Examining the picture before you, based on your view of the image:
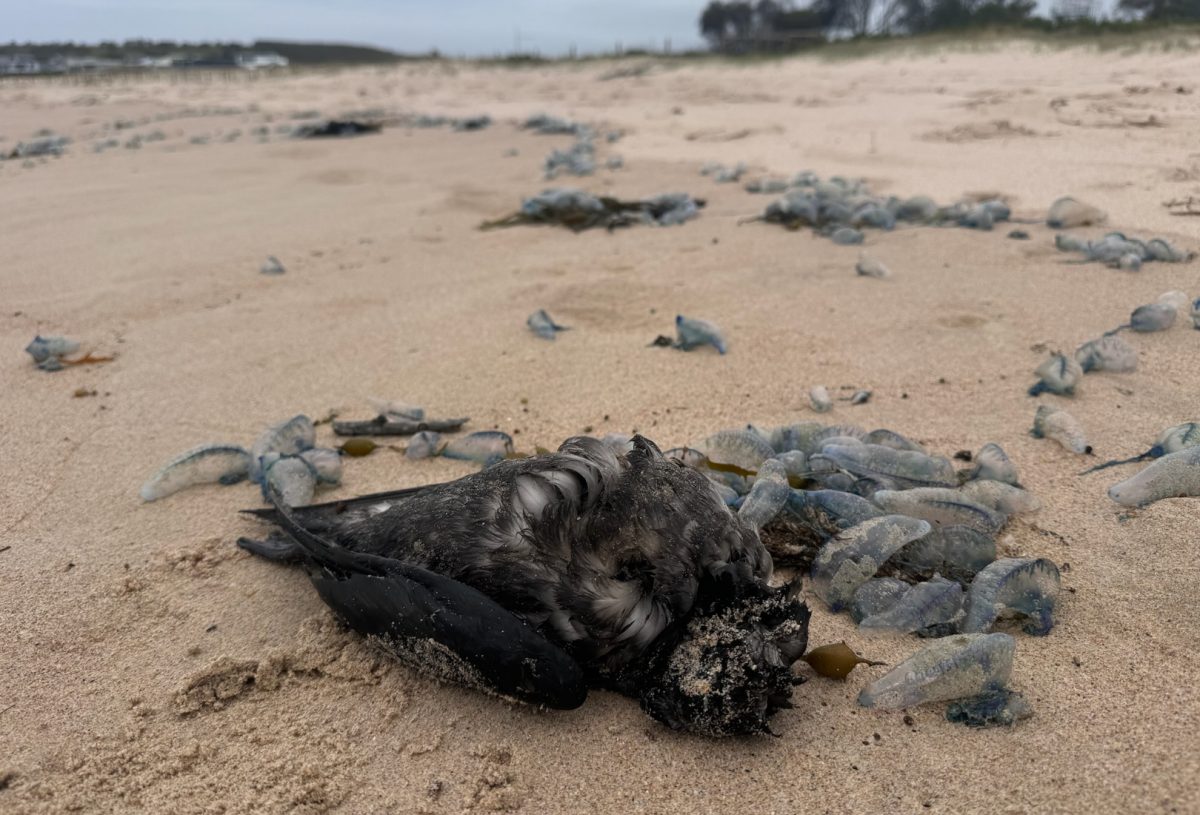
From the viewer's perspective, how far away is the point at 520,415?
3.38 metres

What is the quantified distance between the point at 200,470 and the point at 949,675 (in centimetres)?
248

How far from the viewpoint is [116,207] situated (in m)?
7.85

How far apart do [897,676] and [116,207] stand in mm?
8377

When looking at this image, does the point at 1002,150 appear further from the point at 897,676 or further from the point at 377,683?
the point at 377,683

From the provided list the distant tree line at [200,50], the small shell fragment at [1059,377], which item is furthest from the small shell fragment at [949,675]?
the distant tree line at [200,50]

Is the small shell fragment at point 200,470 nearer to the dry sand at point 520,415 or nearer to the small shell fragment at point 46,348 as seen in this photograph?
the dry sand at point 520,415

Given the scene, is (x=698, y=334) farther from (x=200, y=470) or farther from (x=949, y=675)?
(x=949, y=675)

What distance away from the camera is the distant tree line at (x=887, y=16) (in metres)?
20.4

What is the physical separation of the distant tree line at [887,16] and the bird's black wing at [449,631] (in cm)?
1814

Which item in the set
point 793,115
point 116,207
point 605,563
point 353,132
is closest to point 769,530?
point 605,563

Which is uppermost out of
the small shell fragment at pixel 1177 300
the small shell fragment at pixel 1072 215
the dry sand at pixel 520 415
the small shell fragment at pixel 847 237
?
the small shell fragment at pixel 1072 215

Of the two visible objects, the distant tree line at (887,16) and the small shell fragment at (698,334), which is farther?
the distant tree line at (887,16)

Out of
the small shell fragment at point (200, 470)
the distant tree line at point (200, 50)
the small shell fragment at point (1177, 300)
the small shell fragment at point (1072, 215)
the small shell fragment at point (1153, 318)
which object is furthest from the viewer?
the distant tree line at point (200, 50)

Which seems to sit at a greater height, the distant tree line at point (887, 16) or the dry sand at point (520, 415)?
the distant tree line at point (887, 16)
